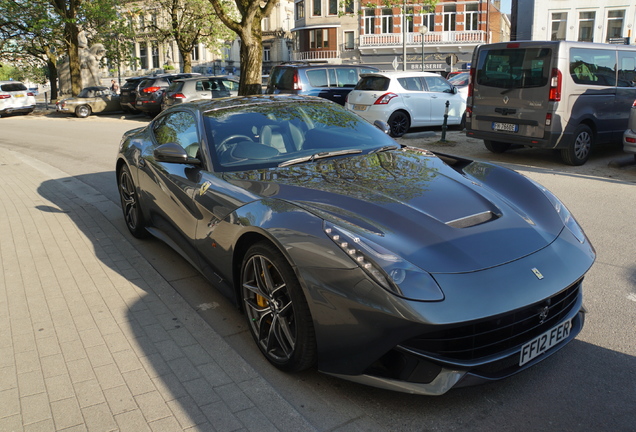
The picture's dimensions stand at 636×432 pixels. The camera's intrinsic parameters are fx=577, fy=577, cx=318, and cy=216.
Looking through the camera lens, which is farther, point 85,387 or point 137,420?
point 85,387

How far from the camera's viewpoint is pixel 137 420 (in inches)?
112

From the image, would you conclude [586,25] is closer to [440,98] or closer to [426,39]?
[426,39]

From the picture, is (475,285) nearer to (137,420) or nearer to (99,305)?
(137,420)

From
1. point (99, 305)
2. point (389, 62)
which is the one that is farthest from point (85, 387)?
point (389, 62)

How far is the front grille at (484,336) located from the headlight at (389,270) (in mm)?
191

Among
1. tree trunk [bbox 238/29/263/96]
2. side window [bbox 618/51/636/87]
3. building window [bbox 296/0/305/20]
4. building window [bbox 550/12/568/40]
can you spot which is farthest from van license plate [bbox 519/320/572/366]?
building window [bbox 296/0/305/20]

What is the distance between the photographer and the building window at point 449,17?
52188mm

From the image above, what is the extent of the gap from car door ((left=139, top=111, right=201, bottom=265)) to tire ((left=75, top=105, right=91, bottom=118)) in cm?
2297

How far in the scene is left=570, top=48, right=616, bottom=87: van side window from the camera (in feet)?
31.0

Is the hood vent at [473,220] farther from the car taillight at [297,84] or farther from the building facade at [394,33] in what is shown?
the building facade at [394,33]

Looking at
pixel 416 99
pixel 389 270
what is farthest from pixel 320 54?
pixel 389 270

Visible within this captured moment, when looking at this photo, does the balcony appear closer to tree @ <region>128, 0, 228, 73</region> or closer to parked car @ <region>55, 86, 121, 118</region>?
tree @ <region>128, 0, 228, 73</region>

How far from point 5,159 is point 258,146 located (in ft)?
35.6

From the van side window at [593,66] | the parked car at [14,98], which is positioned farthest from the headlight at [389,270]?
the parked car at [14,98]
